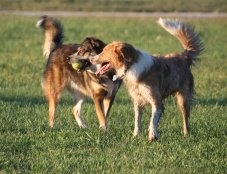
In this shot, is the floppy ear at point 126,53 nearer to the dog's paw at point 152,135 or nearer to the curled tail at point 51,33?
the dog's paw at point 152,135

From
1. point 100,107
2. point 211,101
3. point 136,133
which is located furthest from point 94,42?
point 211,101

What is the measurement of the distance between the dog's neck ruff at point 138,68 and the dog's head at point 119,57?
0.16ft

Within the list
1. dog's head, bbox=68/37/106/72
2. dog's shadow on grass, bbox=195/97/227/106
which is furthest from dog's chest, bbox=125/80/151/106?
dog's shadow on grass, bbox=195/97/227/106

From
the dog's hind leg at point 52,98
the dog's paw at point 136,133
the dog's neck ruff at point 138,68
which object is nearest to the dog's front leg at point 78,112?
the dog's hind leg at point 52,98

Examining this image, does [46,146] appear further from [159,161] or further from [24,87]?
[24,87]

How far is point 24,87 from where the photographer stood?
15.7 meters

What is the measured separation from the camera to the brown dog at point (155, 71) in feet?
31.4

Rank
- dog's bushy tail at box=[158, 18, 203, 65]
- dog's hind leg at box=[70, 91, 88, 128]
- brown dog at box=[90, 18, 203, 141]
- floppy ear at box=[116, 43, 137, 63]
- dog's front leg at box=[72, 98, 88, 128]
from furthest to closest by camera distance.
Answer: dog's hind leg at box=[70, 91, 88, 128]
dog's front leg at box=[72, 98, 88, 128]
dog's bushy tail at box=[158, 18, 203, 65]
brown dog at box=[90, 18, 203, 141]
floppy ear at box=[116, 43, 137, 63]

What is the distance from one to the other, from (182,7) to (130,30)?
607 inches

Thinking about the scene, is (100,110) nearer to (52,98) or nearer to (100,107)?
(100,107)

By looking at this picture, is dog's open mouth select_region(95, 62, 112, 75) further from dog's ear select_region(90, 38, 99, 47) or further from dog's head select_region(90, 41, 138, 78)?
dog's ear select_region(90, 38, 99, 47)

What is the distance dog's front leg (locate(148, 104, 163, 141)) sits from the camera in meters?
9.52

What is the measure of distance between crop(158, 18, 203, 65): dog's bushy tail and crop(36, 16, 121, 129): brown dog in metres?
1.08

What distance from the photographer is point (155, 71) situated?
388 inches
